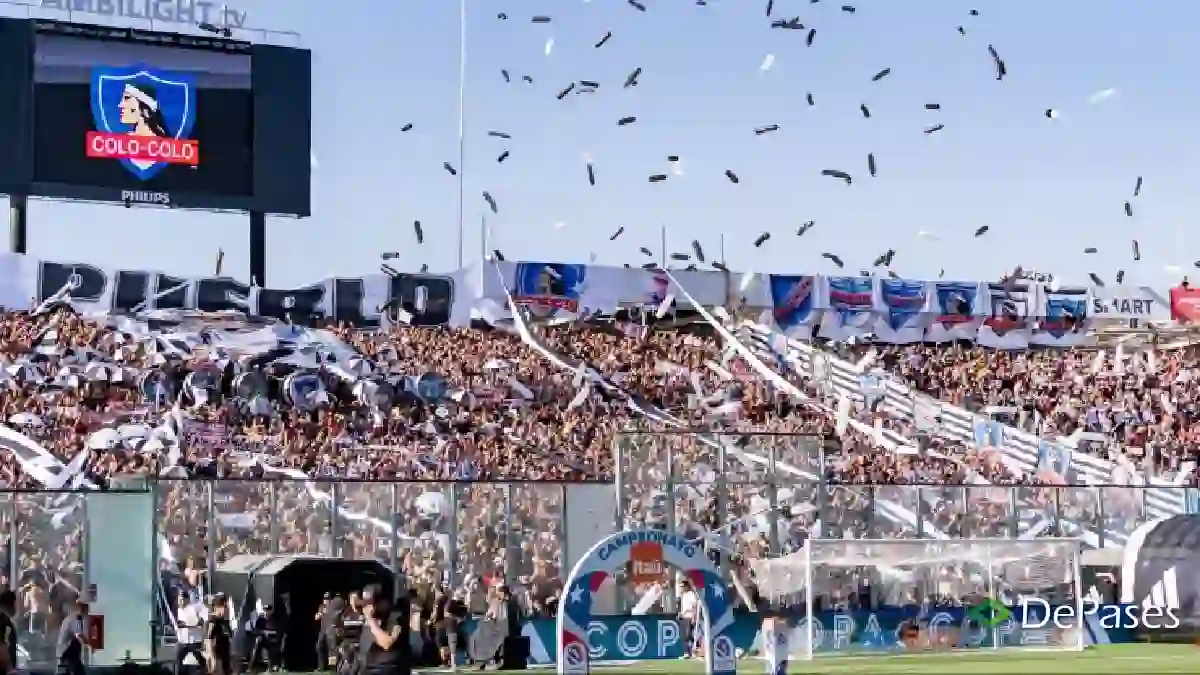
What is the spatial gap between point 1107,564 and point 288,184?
945 inches

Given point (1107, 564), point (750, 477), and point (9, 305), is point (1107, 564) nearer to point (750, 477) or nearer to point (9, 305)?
point (750, 477)

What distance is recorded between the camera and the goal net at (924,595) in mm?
34219

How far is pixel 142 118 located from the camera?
4859cm

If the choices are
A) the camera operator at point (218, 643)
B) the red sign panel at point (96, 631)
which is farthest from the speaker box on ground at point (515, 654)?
the red sign panel at point (96, 631)

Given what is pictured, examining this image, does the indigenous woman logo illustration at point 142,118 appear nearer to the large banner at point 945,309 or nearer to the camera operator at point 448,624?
the large banner at point 945,309

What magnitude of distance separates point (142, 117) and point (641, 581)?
29.3 metres

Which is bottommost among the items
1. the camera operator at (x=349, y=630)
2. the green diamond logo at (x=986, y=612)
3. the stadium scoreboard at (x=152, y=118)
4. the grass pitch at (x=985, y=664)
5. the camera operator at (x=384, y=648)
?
the grass pitch at (x=985, y=664)

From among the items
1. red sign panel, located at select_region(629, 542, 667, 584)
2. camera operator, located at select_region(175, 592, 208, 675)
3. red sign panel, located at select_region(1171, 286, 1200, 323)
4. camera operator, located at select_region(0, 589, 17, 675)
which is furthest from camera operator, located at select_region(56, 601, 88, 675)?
red sign panel, located at select_region(1171, 286, 1200, 323)

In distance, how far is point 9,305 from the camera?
49.4m

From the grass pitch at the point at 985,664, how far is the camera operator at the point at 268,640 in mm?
2361

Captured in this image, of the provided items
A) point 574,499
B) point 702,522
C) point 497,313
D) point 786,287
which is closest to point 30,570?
point 574,499

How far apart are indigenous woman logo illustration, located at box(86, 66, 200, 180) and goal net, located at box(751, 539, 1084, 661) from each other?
71.4 ft

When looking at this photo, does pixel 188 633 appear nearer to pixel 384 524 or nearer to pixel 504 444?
pixel 384 524

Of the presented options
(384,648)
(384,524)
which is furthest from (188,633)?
(384,648)
